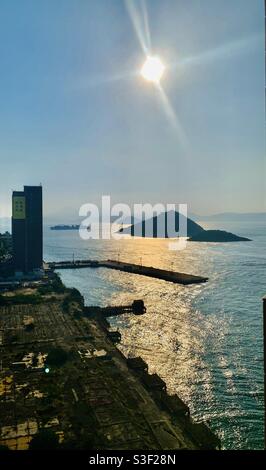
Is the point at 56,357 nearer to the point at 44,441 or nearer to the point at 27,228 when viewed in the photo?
the point at 44,441

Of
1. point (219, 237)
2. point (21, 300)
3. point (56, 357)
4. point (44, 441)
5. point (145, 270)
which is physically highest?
point (219, 237)

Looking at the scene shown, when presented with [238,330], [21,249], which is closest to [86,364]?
[238,330]

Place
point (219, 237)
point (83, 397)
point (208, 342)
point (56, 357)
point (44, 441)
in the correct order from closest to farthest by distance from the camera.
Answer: point (44, 441) → point (83, 397) → point (56, 357) → point (208, 342) → point (219, 237)

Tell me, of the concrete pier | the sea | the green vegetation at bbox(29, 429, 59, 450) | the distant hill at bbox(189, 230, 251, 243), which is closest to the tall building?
the sea

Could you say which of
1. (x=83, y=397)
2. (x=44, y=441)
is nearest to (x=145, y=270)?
(x=83, y=397)

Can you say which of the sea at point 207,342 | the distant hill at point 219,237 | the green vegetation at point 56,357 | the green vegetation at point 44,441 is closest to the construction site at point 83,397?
the green vegetation at point 56,357

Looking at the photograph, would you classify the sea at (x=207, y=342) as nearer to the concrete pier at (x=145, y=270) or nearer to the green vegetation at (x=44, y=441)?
the concrete pier at (x=145, y=270)

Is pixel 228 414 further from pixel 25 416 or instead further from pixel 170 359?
pixel 25 416
